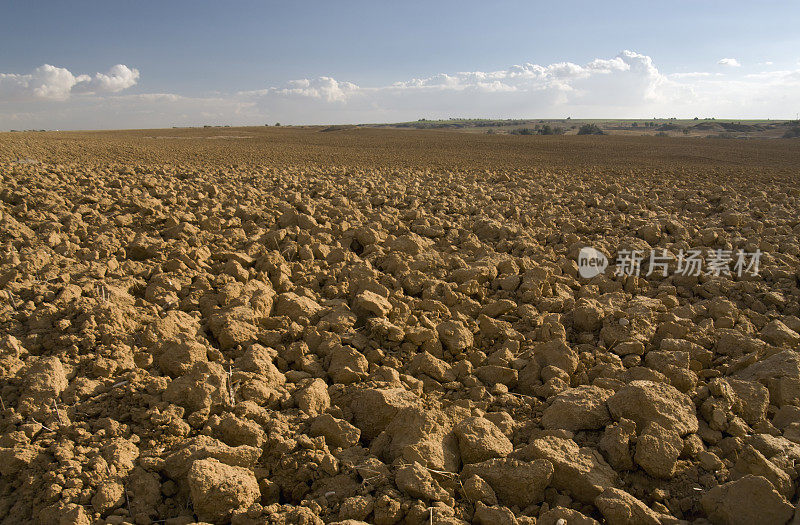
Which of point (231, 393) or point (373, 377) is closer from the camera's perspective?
point (231, 393)

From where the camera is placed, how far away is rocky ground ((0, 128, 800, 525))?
2084 millimetres

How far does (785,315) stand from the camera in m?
4.26

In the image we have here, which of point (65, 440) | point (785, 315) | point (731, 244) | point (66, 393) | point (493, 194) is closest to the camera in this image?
point (65, 440)

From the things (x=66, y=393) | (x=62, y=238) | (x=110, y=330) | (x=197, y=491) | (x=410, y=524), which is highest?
(x=62, y=238)

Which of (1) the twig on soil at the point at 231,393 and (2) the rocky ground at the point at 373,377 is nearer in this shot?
(2) the rocky ground at the point at 373,377

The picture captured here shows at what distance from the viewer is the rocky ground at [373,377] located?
208 cm

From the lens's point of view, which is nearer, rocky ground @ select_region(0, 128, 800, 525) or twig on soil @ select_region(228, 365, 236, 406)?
rocky ground @ select_region(0, 128, 800, 525)

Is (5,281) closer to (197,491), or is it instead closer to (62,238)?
(62,238)

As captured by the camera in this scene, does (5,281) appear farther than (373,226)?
No

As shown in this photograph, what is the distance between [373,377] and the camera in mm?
3041

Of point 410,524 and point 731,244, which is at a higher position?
point 731,244

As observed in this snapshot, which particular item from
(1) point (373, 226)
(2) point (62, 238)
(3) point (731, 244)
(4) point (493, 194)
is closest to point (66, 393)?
(2) point (62, 238)

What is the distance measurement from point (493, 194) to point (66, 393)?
7476 millimetres

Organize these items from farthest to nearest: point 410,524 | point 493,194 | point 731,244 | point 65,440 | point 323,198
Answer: point 493,194
point 323,198
point 731,244
point 65,440
point 410,524
